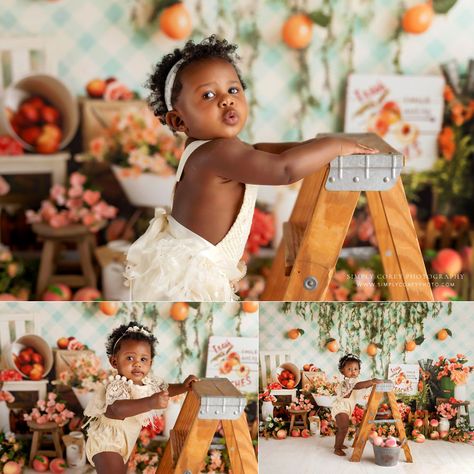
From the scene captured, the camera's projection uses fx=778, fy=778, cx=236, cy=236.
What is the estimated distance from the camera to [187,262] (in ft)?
4.44

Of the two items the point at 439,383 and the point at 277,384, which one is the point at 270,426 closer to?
the point at 277,384

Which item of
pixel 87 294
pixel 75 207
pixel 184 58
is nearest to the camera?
pixel 184 58

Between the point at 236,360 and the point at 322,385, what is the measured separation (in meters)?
0.15

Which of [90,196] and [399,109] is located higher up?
[399,109]

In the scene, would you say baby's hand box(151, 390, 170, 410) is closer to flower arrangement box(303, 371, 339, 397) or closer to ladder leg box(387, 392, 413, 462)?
flower arrangement box(303, 371, 339, 397)

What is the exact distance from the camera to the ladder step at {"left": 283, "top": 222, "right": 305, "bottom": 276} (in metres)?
1.33

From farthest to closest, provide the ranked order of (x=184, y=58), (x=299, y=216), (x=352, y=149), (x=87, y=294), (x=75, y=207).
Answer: (x=75, y=207)
(x=87, y=294)
(x=299, y=216)
(x=184, y=58)
(x=352, y=149)

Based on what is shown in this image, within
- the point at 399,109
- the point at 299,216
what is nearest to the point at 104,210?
the point at 399,109

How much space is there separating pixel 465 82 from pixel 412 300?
2.16 m

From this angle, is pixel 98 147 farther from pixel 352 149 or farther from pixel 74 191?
pixel 352 149

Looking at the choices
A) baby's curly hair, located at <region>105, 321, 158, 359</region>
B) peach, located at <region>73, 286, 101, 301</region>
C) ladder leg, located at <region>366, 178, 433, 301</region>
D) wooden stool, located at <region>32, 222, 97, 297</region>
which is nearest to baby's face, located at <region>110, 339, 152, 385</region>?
baby's curly hair, located at <region>105, 321, 158, 359</region>

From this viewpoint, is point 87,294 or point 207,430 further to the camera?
point 87,294

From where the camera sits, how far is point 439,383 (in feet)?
4.39

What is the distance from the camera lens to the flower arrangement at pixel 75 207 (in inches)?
127
